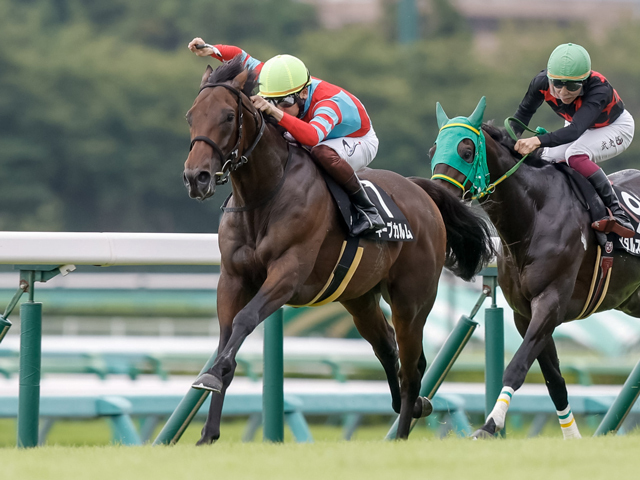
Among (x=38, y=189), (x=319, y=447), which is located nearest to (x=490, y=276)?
(x=319, y=447)

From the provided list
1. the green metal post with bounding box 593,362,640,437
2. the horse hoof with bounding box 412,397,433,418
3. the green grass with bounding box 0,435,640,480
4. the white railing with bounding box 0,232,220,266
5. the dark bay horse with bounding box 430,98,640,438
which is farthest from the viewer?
the green metal post with bounding box 593,362,640,437

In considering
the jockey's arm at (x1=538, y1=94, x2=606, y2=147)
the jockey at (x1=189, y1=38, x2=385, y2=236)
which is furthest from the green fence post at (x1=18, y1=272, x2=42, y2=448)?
the jockey's arm at (x1=538, y1=94, x2=606, y2=147)

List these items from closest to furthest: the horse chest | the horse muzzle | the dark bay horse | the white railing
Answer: the horse muzzle, the horse chest, the white railing, the dark bay horse

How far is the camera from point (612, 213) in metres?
4.95

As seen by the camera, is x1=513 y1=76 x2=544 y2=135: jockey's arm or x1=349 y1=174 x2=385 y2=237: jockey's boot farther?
x1=513 y1=76 x2=544 y2=135: jockey's arm

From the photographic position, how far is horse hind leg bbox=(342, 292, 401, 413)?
4898 millimetres

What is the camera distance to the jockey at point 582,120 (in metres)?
4.79

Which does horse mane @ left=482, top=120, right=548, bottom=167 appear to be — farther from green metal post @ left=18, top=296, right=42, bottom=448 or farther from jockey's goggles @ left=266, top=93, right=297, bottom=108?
green metal post @ left=18, top=296, right=42, bottom=448

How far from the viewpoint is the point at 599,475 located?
2.98 m

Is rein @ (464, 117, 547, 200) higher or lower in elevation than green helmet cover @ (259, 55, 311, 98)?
lower

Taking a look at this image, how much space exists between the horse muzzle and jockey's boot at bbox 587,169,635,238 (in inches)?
78.3

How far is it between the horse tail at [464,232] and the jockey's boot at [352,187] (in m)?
0.70

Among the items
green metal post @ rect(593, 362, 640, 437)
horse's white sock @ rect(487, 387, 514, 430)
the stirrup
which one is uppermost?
the stirrup

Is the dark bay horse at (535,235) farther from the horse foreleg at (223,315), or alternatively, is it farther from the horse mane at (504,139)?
the horse foreleg at (223,315)
